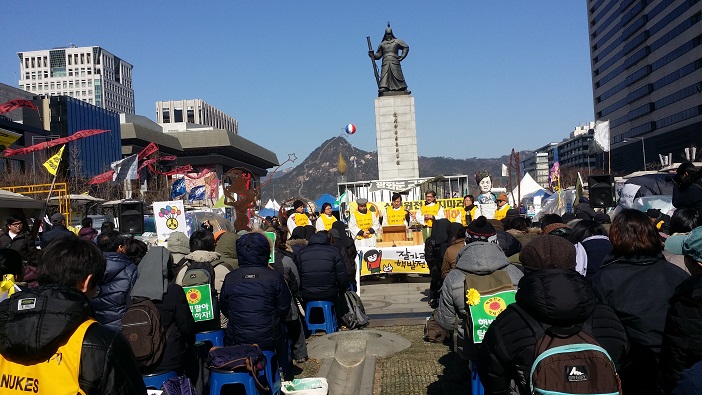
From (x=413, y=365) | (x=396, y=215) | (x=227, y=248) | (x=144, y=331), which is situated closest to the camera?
(x=144, y=331)

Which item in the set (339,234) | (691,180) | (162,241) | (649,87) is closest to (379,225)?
(339,234)

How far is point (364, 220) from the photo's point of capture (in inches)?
631

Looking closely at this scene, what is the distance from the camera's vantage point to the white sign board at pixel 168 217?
14867 millimetres

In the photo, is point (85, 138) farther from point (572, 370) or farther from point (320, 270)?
point (572, 370)

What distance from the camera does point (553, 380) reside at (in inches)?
123

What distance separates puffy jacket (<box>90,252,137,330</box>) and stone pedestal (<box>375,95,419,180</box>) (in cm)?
2294

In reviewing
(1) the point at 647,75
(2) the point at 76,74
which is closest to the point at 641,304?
(1) the point at 647,75

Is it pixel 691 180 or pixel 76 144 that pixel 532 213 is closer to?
pixel 691 180

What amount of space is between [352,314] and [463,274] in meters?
5.12

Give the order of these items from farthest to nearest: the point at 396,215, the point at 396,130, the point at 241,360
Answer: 1. the point at 396,130
2. the point at 396,215
3. the point at 241,360

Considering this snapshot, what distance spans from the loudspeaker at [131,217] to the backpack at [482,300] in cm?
1056

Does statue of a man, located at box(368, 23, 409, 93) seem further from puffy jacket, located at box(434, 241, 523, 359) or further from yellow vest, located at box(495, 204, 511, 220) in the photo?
puffy jacket, located at box(434, 241, 523, 359)

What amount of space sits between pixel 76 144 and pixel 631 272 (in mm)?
57253

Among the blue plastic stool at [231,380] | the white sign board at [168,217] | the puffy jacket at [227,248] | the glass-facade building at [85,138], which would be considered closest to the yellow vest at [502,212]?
the white sign board at [168,217]
